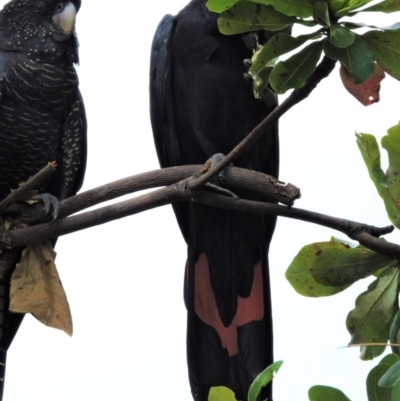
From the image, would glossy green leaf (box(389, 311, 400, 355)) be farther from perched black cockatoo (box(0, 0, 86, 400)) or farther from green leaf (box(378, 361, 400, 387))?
perched black cockatoo (box(0, 0, 86, 400))

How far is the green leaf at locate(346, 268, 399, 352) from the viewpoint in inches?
69.4

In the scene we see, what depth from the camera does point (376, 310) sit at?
1768mm

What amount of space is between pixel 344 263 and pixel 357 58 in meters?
0.55

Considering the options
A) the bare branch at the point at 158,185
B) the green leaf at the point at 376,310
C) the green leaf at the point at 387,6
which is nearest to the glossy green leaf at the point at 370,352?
the green leaf at the point at 376,310

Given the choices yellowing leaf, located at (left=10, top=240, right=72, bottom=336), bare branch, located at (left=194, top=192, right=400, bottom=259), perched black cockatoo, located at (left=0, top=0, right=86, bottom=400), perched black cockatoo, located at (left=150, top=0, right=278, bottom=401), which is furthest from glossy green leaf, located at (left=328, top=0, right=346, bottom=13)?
perched black cockatoo, located at (left=0, top=0, right=86, bottom=400)

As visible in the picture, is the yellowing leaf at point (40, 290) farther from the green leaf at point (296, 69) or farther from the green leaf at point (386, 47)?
the green leaf at point (386, 47)

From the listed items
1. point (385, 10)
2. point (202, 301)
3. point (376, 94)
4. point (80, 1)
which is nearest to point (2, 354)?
point (202, 301)

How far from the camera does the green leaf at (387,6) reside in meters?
1.43

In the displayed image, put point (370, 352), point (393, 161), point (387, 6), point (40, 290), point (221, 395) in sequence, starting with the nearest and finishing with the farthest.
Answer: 1. point (387, 6)
2. point (221, 395)
3. point (393, 161)
4. point (370, 352)
5. point (40, 290)

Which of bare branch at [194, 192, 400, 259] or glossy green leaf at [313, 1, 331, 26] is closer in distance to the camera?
glossy green leaf at [313, 1, 331, 26]

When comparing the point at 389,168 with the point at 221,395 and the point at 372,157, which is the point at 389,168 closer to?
the point at 372,157

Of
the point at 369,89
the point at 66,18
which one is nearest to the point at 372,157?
the point at 369,89

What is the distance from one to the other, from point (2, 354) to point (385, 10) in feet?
5.90

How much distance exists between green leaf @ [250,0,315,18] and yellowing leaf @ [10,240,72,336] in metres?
1.24
